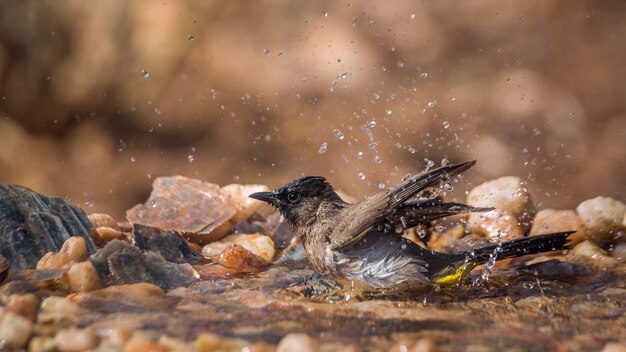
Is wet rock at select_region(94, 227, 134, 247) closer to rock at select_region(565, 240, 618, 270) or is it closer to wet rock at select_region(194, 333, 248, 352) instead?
wet rock at select_region(194, 333, 248, 352)

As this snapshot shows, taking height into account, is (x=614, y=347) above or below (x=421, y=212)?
below

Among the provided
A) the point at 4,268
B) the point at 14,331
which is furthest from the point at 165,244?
the point at 14,331

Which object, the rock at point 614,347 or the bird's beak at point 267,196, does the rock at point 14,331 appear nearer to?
the bird's beak at point 267,196

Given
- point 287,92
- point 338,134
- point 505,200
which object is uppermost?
point 287,92

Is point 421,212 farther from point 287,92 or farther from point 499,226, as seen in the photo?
point 287,92

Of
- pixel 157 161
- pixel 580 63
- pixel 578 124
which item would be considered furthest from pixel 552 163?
pixel 157 161

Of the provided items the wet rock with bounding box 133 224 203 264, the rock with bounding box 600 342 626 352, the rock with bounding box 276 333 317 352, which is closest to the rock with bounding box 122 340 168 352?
the rock with bounding box 276 333 317 352
